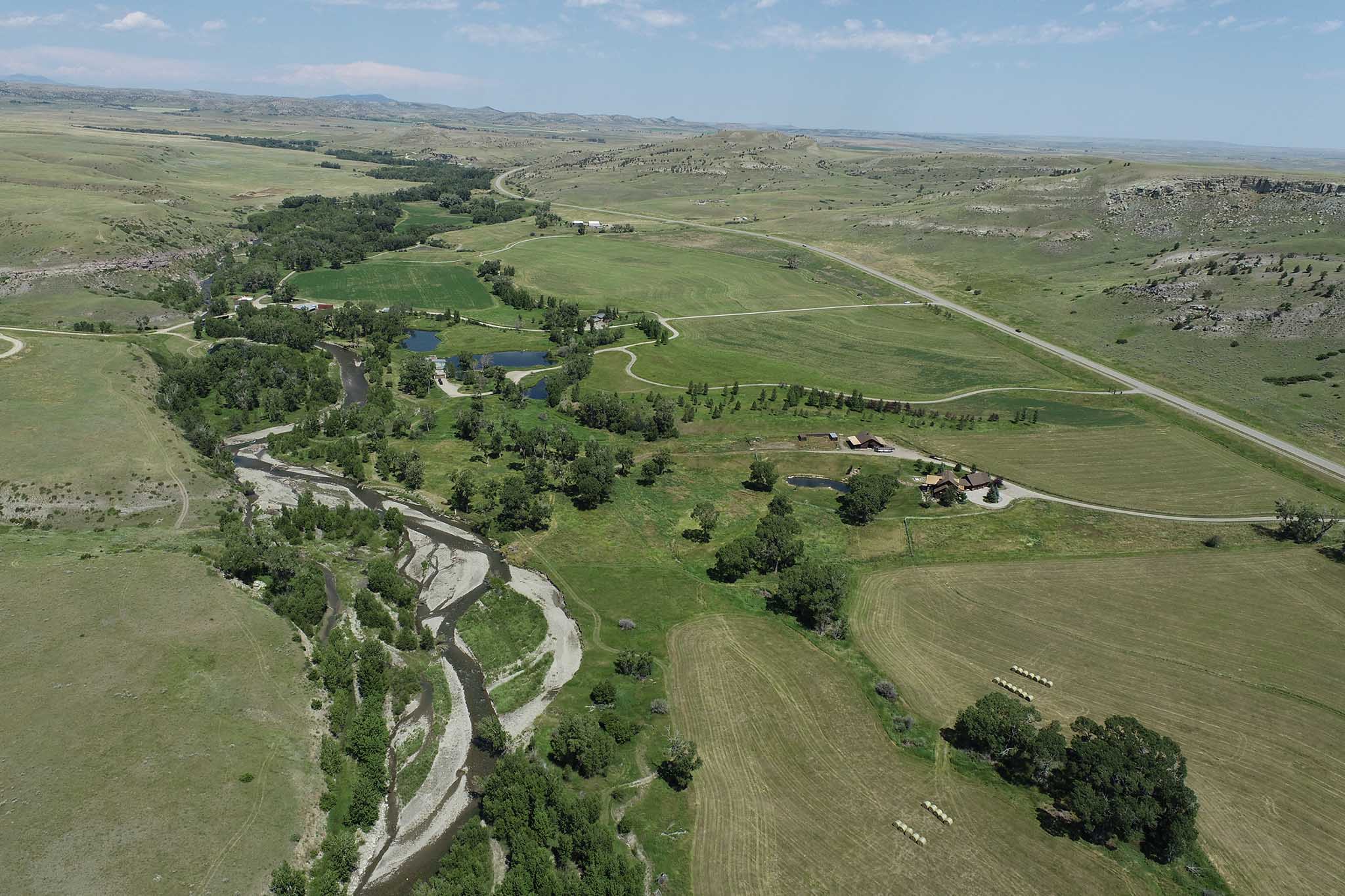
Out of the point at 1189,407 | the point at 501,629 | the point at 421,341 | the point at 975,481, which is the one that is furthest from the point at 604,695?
the point at 421,341

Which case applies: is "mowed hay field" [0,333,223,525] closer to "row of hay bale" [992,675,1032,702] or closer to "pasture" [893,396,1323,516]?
"row of hay bale" [992,675,1032,702]

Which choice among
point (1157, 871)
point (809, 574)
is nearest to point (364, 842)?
point (809, 574)

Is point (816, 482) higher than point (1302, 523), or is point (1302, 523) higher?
point (1302, 523)

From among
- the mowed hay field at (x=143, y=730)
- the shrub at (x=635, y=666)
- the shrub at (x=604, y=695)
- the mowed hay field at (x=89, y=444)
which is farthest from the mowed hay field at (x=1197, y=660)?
the mowed hay field at (x=89, y=444)

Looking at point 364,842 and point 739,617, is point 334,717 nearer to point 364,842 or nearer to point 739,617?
point 364,842

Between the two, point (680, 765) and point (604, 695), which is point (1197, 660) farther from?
point (604, 695)

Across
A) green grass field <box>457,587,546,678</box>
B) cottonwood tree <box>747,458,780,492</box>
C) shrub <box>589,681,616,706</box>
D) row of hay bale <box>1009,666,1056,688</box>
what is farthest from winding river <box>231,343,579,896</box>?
row of hay bale <box>1009,666,1056,688</box>
